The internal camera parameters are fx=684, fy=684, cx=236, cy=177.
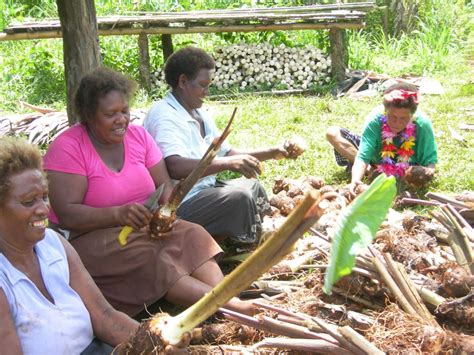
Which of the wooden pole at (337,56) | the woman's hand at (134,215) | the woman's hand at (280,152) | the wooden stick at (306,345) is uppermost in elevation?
the woman's hand at (134,215)

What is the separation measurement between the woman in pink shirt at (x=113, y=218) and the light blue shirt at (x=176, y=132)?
→ 0.48 meters

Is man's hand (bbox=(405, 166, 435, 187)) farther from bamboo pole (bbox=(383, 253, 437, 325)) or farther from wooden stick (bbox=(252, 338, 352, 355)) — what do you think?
wooden stick (bbox=(252, 338, 352, 355))

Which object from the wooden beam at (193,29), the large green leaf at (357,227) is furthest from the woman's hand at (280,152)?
the wooden beam at (193,29)

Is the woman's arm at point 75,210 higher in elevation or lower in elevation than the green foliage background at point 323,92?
higher

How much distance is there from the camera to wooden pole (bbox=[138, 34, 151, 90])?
944 centimetres

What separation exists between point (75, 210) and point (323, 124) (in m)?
4.59

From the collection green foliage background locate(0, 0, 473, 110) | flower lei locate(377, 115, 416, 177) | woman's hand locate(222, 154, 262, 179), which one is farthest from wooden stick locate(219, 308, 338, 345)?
green foliage background locate(0, 0, 473, 110)

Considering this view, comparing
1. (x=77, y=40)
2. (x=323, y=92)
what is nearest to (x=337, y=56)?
(x=323, y=92)

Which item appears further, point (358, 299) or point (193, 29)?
point (193, 29)

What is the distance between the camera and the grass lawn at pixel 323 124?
234 inches

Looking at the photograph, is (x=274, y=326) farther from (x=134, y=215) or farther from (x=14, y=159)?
(x=14, y=159)

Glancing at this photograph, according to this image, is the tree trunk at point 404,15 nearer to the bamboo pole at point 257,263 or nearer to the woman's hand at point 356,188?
the woman's hand at point 356,188

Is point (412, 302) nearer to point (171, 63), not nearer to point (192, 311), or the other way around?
point (192, 311)

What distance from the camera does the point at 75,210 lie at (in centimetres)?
340
